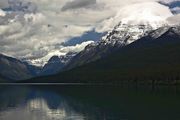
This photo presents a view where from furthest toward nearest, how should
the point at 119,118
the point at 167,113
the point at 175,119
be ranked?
the point at 167,113
the point at 119,118
the point at 175,119

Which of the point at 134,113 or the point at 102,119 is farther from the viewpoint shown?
the point at 134,113

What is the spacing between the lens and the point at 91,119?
3204 inches

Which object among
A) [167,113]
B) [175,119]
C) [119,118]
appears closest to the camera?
[175,119]

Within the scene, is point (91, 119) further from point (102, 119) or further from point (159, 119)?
point (159, 119)

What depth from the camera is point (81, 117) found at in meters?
86.0

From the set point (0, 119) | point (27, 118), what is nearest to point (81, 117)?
point (27, 118)

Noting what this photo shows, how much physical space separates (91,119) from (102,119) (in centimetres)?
226

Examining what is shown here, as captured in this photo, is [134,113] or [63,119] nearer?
[63,119]

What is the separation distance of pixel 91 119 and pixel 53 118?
341 inches

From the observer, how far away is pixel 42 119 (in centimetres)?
8181

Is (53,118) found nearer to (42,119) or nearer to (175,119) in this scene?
(42,119)

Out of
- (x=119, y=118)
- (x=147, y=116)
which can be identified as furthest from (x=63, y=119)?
(x=147, y=116)

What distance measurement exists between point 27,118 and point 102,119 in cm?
1616

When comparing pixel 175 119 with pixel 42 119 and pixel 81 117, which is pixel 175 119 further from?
pixel 42 119
